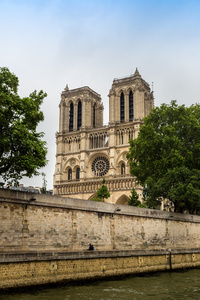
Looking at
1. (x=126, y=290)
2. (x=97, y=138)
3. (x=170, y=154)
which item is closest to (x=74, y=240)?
(x=126, y=290)

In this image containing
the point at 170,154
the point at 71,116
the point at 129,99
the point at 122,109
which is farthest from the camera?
the point at 71,116

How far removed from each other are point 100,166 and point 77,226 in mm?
40322

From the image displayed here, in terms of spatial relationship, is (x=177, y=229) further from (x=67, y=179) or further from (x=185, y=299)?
(x=67, y=179)

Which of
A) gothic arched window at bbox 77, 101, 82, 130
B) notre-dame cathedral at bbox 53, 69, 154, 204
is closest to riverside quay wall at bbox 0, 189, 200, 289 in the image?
notre-dame cathedral at bbox 53, 69, 154, 204

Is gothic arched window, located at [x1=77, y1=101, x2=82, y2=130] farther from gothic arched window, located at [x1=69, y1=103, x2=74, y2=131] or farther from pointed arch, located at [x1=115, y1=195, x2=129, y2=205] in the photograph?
pointed arch, located at [x1=115, y1=195, x2=129, y2=205]

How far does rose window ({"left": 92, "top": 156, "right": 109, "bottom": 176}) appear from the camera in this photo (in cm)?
5578

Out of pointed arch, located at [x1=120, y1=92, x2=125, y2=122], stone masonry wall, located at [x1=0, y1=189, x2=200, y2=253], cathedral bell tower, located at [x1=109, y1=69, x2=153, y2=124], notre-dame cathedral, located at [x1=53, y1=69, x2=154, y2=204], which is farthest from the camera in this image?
pointed arch, located at [x1=120, y1=92, x2=125, y2=122]

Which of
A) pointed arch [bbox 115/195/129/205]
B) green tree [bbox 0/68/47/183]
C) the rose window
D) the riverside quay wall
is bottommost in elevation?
the riverside quay wall

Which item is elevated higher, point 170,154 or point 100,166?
point 100,166

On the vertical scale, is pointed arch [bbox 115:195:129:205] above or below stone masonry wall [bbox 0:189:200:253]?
above

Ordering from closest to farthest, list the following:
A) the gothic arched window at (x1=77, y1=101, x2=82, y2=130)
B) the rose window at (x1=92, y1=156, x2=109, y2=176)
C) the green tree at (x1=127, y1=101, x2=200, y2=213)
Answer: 1. the green tree at (x1=127, y1=101, x2=200, y2=213)
2. the rose window at (x1=92, y1=156, x2=109, y2=176)
3. the gothic arched window at (x1=77, y1=101, x2=82, y2=130)

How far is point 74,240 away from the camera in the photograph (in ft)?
52.3

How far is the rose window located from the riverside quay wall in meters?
34.6

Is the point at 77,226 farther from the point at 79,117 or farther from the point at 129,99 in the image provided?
the point at 79,117
